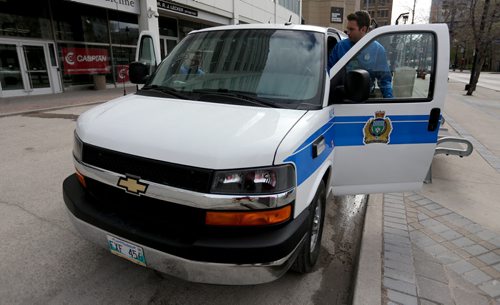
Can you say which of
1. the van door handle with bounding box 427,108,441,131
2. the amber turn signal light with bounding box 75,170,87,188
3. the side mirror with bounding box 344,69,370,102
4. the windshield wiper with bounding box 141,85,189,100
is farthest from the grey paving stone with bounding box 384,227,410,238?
the amber turn signal light with bounding box 75,170,87,188

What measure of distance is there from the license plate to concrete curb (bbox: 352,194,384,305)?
1.52 m

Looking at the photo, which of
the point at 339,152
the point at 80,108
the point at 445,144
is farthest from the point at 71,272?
the point at 80,108

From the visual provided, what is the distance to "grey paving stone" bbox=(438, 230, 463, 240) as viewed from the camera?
3391 mm

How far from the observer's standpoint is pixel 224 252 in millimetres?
1913

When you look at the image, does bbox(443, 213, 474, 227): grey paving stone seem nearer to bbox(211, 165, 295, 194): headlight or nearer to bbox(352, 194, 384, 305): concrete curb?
bbox(352, 194, 384, 305): concrete curb

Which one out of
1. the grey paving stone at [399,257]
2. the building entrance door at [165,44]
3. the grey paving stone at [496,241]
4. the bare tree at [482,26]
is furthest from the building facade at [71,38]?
the bare tree at [482,26]

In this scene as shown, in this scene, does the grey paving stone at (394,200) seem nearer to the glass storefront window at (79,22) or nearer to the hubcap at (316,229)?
the hubcap at (316,229)

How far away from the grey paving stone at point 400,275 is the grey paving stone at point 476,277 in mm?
496

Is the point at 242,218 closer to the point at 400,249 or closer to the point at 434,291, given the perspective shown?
the point at 434,291

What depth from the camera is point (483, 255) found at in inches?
122

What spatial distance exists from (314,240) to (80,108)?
403 inches

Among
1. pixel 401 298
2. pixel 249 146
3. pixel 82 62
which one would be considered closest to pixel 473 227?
pixel 401 298

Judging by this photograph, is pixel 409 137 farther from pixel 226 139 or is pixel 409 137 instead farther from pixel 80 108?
pixel 80 108

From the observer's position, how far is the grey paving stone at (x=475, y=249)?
314 centimetres
